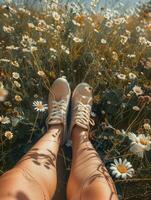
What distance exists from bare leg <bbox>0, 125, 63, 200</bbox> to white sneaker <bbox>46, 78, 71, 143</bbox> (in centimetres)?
27

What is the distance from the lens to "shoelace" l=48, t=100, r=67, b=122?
8.27 feet

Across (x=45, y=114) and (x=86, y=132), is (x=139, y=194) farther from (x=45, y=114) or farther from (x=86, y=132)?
(x=45, y=114)

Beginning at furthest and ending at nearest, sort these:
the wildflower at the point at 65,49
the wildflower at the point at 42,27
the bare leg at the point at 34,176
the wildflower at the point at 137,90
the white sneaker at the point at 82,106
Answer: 1. the wildflower at the point at 42,27
2. the wildflower at the point at 65,49
3. the wildflower at the point at 137,90
4. the white sneaker at the point at 82,106
5. the bare leg at the point at 34,176

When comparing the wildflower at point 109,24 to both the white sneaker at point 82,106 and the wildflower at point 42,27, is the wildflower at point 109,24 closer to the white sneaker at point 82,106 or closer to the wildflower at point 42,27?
the wildflower at point 42,27

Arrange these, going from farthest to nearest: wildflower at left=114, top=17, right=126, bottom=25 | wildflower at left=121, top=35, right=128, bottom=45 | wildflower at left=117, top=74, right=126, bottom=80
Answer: wildflower at left=114, top=17, right=126, bottom=25
wildflower at left=121, top=35, right=128, bottom=45
wildflower at left=117, top=74, right=126, bottom=80

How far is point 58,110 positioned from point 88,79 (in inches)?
17.0

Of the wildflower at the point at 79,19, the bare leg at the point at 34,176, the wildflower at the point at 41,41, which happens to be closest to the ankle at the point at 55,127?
the bare leg at the point at 34,176

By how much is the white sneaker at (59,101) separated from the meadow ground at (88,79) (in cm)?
5

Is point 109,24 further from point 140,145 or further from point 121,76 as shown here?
point 140,145

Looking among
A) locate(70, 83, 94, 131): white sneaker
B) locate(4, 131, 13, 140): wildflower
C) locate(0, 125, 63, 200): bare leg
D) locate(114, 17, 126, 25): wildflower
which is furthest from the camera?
locate(114, 17, 126, 25): wildflower

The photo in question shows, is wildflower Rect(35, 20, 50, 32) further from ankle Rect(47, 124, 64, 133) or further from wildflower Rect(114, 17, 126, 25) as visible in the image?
ankle Rect(47, 124, 64, 133)

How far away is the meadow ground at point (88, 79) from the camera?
223cm

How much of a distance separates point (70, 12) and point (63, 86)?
0.91 meters

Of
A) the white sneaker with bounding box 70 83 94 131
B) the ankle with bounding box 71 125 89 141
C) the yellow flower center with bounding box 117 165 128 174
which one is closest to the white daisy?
the white sneaker with bounding box 70 83 94 131
